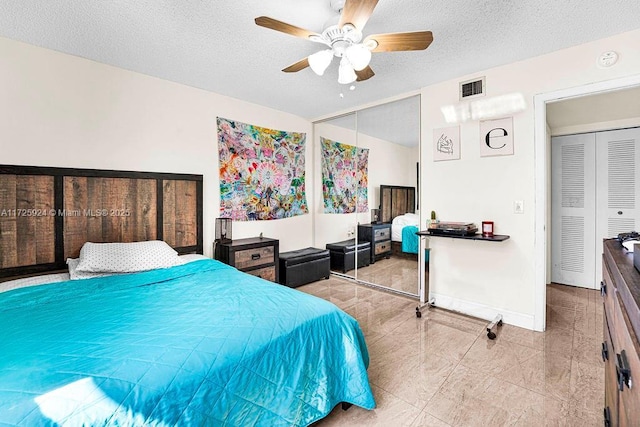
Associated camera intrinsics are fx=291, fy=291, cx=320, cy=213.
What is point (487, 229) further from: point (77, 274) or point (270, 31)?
point (77, 274)

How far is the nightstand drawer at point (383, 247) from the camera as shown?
3916mm

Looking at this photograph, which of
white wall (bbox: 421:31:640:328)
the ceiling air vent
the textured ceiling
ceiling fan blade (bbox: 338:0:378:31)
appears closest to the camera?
ceiling fan blade (bbox: 338:0:378:31)

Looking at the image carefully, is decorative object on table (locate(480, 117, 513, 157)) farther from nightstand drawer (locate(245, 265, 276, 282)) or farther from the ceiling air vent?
nightstand drawer (locate(245, 265, 276, 282))

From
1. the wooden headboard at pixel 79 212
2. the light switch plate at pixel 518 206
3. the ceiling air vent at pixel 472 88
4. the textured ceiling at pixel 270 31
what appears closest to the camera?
the textured ceiling at pixel 270 31

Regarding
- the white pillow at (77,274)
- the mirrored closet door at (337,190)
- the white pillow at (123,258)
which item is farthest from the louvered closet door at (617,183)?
the white pillow at (77,274)

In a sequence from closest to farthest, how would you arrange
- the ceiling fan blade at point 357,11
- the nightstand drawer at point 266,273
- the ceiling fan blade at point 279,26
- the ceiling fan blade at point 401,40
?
the ceiling fan blade at point 357,11, the ceiling fan blade at point 279,26, the ceiling fan blade at point 401,40, the nightstand drawer at point 266,273

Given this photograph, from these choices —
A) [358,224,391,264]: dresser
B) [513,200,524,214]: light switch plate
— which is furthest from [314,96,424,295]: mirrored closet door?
[513,200,524,214]: light switch plate

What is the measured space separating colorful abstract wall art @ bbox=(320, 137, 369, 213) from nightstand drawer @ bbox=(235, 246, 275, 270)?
52.1 inches

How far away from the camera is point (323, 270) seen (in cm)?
423

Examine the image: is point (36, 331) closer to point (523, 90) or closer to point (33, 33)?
point (33, 33)

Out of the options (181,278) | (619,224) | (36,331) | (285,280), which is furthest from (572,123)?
(36,331)

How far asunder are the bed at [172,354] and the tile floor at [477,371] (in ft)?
1.12

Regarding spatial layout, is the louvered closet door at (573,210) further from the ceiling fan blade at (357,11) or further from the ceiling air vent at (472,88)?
the ceiling fan blade at (357,11)

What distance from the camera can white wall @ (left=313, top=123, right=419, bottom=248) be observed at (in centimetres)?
360
